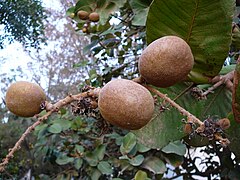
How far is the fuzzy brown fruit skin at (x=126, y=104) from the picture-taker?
1.07 ft

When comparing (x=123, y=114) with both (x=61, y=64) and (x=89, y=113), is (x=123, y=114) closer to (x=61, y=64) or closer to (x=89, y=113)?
(x=89, y=113)

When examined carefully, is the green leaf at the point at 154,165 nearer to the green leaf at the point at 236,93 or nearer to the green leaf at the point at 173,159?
the green leaf at the point at 173,159

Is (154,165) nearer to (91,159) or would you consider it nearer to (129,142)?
(129,142)

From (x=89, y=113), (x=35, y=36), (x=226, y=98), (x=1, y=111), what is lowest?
(x=1, y=111)

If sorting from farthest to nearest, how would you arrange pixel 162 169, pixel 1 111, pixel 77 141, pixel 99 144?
1. pixel 1 111
2. pixel 77 141
3. pixel 99 144
4. pixel 162 169

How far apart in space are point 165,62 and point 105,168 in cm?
113

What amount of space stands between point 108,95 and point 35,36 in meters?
2.99

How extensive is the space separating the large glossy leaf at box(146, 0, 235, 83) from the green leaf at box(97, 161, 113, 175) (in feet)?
3.36

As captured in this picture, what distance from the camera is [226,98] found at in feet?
2.02

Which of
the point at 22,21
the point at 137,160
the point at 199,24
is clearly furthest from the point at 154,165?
the point at 22,21

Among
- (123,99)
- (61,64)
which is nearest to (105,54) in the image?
(123,99)

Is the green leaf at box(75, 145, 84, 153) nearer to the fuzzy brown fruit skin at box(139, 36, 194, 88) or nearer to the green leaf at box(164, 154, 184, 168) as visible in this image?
the green leaf at box(164, 154, 184, 168)

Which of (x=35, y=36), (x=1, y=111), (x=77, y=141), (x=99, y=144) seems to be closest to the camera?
(x=99, y=144)

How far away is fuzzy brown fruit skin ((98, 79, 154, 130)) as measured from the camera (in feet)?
1.07
